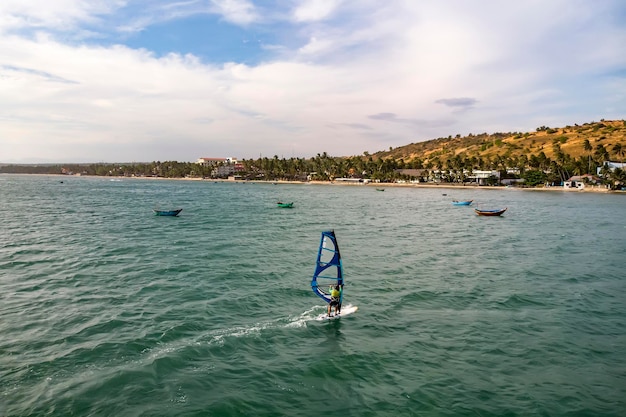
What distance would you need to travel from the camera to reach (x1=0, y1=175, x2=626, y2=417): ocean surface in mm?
16922

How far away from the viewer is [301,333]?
23.5 m

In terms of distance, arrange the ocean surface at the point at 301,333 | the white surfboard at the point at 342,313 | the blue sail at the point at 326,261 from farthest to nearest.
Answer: the blue sail at the point at 326,261, the white surfboard at the point at 342,313, the ocean surface at the point at 301,333

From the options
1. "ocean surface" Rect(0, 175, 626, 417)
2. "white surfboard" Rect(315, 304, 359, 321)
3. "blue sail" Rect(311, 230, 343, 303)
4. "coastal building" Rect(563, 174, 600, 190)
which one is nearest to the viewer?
"ocean surface" Rect(0, 175, 626, 417)

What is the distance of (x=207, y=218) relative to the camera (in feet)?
272

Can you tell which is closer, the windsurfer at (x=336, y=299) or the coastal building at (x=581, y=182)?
the windsurfer at (x=336, y=299)

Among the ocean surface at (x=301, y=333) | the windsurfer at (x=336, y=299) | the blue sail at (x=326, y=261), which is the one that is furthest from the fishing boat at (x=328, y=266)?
the ocean surface at (x=301, y=333)

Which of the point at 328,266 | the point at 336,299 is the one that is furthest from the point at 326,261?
the point at 336,299

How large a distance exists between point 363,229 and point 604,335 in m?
45.7

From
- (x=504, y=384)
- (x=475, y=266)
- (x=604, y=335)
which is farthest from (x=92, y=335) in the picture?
(x=475, y=266)

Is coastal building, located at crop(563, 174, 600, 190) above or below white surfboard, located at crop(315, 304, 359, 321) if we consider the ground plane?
above

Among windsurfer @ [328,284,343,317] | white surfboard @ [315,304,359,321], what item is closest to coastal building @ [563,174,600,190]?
white surfboard @ [315,304,359,321]

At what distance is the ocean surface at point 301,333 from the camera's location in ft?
55.5

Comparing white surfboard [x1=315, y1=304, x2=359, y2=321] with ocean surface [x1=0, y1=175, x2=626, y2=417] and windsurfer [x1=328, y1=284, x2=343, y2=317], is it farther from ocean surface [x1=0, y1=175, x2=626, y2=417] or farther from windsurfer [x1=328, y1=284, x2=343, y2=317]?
ocean surface [x1=0, y1=175, x2=626, y2=417]

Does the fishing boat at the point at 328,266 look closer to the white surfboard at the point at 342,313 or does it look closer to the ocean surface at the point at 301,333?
the white surfboard at the point at 342,313
